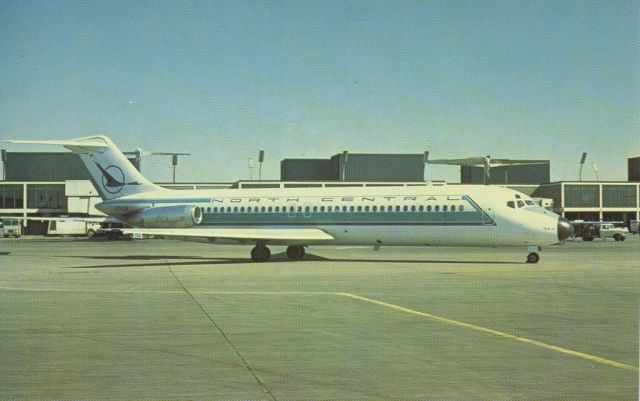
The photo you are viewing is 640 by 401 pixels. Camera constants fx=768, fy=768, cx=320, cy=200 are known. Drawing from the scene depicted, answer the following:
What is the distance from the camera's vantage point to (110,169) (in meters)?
36.3

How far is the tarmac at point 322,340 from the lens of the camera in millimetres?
7848

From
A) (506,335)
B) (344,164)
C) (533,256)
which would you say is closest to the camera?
(506,335)

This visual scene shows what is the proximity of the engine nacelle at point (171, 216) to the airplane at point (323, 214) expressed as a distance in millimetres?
45

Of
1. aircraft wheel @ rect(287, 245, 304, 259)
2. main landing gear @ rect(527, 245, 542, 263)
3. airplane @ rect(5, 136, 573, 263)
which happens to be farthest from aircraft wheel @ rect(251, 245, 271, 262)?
main landing gear @ rect(527, 245, 542, 263)

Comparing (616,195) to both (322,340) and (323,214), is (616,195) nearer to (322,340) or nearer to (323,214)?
(323,214)

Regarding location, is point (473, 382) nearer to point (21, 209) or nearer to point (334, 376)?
point (334, 376)

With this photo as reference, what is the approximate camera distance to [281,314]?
45.4 feet

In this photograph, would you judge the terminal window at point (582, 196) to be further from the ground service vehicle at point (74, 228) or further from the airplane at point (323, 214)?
the airplane at point (323, 214)

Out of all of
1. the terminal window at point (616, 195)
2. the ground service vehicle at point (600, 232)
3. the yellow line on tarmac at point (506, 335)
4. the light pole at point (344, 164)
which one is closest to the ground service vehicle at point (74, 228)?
the light pole at point (344, 164)

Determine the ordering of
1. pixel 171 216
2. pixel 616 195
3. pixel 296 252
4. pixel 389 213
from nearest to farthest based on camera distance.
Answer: pixel 389 213 → pixel 171 216 → pixel 296 252 → pixel 616 195

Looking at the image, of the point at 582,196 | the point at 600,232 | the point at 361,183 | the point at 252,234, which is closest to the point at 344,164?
the point at 361,183

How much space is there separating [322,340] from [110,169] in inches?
1087

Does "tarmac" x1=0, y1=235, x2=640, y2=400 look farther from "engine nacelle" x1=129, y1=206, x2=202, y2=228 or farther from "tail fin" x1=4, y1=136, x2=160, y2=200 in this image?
"tail fin" x1=4, y1=136, x2=160, y2=200

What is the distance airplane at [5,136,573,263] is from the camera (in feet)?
95.8
